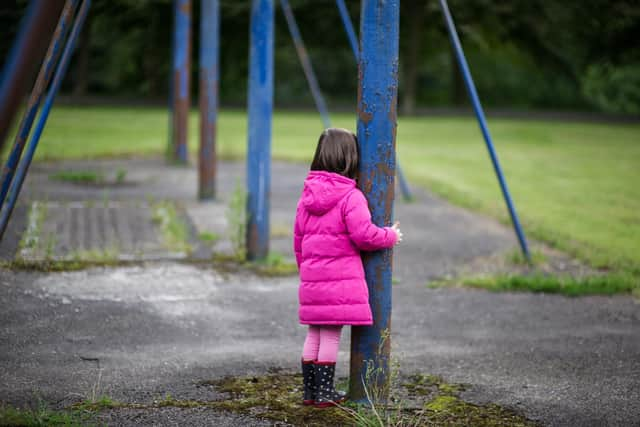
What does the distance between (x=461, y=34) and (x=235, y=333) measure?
94.5 ft

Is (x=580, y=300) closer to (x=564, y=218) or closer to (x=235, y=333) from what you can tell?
(x=235, y=333)

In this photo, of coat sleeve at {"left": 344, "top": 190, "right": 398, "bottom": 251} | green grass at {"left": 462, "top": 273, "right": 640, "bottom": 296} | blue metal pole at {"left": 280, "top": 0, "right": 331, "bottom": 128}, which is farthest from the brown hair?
blue metal pole at {"left": 280, "top": 0, "right": 331, "bottom": 128}

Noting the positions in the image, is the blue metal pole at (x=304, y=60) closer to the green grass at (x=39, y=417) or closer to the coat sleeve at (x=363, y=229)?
the coat sleeve at (x=363, y=229)

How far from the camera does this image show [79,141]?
61.6 feet

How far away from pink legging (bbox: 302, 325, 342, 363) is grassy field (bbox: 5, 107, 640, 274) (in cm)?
429

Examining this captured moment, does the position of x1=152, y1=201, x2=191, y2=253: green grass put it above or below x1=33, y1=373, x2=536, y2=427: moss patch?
below

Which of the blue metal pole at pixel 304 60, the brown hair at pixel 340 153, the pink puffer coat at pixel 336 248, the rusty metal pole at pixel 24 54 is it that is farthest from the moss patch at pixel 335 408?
the blue metal pole at pixel 304 60

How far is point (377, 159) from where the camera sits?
3.92m

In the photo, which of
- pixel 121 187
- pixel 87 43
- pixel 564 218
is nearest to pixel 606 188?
pixel 564 218

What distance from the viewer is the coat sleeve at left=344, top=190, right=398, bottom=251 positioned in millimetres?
3861

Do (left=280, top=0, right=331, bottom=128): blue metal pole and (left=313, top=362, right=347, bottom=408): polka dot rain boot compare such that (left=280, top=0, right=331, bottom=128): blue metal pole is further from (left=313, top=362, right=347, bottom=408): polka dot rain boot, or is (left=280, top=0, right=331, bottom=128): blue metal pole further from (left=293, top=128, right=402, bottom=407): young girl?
(left=313, top=362, right=347, bottom=408): polka dot rain boot

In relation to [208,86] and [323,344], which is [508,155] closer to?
[208,86]

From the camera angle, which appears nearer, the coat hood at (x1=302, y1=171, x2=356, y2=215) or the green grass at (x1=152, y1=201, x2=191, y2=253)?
the coat hood at (x1=302, y1=171, x2=356, y2=215)

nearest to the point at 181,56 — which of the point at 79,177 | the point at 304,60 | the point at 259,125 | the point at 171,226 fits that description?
the point at 304,60
